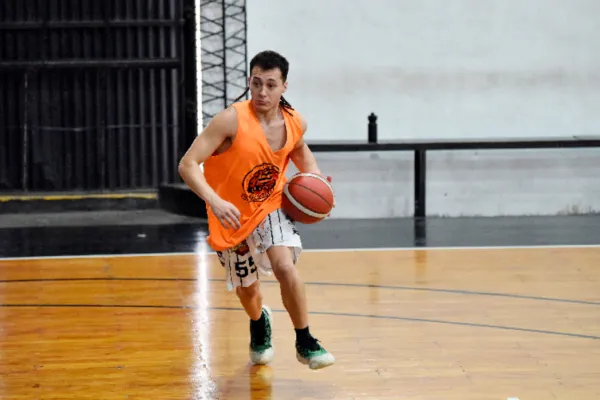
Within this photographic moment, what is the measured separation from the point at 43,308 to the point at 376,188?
4713 millimetres

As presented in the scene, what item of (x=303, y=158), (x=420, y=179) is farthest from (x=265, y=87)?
(x=420, y=179)

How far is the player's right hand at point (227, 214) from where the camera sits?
3.98 m

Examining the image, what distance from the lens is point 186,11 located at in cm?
978

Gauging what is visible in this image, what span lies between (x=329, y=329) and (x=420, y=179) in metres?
4.62

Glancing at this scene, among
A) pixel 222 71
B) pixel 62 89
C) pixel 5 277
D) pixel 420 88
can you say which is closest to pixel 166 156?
pixel 62 89

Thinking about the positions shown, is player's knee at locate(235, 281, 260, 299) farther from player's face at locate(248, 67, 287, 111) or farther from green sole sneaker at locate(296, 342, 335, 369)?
player's face at locate(248, 67, 287, 111)

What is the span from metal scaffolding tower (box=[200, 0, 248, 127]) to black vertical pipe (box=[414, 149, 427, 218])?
70.9 inches

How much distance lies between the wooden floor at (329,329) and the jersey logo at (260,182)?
80cm

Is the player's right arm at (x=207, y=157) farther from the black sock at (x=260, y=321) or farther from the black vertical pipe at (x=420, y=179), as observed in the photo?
the black vertical pipe at (x=420, y=179)

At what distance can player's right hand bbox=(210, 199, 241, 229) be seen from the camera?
3.98 metres

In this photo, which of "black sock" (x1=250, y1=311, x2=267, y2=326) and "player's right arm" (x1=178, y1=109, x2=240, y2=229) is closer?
"player's right arm" (x1=178, y1=109, x2=240, y2=229)

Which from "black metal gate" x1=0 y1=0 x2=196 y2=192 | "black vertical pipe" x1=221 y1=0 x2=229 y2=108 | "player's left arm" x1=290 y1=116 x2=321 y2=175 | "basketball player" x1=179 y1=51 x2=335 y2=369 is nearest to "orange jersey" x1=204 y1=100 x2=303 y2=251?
"basketball player" x1=179 y1=51 x2=335 y2=369

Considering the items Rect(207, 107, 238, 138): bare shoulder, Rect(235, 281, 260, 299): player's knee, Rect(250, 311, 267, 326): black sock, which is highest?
Rect(207, 107, 238, 138): bare shoulder

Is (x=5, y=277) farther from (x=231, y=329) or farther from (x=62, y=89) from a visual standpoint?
(x=62, y=89)
